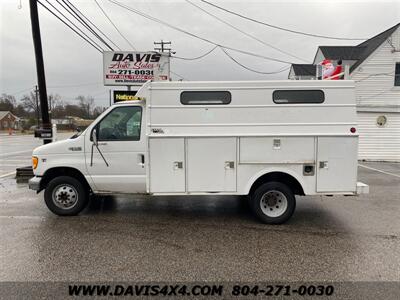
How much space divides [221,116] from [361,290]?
3115mm

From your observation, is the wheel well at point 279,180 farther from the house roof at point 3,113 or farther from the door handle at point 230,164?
the house roof at point 3,113

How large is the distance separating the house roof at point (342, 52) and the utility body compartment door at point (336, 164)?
1727 centimetres

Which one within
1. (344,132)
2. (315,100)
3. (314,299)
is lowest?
(314,299)

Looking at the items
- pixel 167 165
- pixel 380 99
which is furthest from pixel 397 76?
pixel 167 165

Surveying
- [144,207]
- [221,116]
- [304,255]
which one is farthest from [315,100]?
[144,207]

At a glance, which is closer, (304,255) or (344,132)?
(304,255)

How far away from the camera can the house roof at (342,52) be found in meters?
19.5

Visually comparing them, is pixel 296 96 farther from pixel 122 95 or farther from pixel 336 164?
pixel 122 95

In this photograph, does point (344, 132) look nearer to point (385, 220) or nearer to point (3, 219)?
point (385, 220)

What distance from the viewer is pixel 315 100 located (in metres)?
4.94

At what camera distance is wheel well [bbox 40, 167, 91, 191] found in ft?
17.9

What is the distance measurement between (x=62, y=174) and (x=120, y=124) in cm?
152

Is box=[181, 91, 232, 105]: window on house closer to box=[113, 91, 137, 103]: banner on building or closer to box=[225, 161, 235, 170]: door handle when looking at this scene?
box=[225, 161, 235, 170]: door handle

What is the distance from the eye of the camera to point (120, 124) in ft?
17.3
